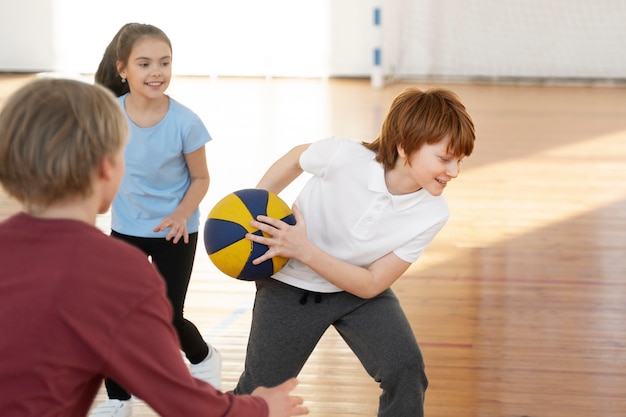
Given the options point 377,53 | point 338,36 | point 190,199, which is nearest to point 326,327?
point 190,199

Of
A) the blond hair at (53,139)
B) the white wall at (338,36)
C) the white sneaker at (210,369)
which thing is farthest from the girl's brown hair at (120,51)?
the white wall at (338,36)

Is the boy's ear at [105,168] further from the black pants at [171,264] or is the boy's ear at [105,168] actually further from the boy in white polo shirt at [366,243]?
the black pants at [171,264]

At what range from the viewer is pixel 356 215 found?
2662mm

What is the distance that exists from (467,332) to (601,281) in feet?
3.38

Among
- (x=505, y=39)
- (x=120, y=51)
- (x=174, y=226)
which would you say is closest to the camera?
(x=174, y=226)

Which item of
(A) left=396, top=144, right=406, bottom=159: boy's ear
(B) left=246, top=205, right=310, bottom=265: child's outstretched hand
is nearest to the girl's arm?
(B) left=246, top=205, right=310, bottom=265: child's outstretched hand

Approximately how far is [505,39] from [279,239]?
9091mm

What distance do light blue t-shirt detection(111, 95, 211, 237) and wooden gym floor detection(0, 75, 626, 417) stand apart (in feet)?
2.28

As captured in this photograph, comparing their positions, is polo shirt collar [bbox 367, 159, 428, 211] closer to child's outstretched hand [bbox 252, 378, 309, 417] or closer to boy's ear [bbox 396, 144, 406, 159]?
boy's ear [bbox 396, 144, 406, 159]

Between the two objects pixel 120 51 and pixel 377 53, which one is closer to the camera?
pixel 120 51

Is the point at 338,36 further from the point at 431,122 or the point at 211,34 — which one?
the point at 431,122

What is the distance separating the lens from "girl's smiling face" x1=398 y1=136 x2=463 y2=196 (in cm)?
254

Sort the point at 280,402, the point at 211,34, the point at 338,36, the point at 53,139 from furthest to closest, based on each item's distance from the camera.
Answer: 1. the point at 211,34
2. the point at 338,36
3. the point at 280,402
4. the point at 53,139

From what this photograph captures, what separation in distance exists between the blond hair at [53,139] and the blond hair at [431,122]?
4.16 feet
